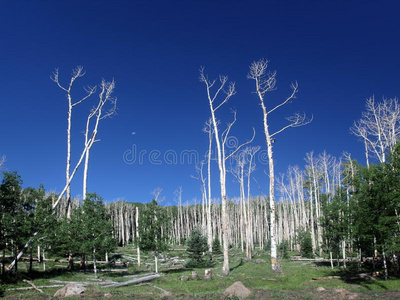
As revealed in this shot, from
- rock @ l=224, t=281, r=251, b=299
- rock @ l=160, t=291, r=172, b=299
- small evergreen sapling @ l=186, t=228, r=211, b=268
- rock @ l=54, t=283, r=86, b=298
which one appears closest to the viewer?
rock @ l=224, t=281, r=251, b=299

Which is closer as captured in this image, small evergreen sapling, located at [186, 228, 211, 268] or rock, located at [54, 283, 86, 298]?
rock, located at [54, 283, 86, 298]

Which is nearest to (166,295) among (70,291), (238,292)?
(238,292)

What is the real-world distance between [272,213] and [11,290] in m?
17.6

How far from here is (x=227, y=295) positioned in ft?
44.9

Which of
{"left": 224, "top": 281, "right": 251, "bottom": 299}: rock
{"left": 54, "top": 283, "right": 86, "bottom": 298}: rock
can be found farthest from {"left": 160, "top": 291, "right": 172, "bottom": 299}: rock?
{"left": 54, "top": 283, "right": 86, "bottom": 298}: rock

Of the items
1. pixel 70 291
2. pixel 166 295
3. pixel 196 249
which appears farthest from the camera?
pixel 196 249

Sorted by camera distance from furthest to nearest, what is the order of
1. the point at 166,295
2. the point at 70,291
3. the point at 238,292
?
the point at 70,291, the point at 166,295, the point at 238,292

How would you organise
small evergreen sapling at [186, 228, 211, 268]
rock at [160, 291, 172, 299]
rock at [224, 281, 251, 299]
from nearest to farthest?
rock at [224, 281, 251, 299], rock at [160, 291, 172, 299], small evergreen sapling at [186, 228, 211, 268]

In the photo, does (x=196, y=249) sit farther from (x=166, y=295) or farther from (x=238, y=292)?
(x=238, y=292)

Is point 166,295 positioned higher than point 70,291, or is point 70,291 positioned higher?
point 70,291

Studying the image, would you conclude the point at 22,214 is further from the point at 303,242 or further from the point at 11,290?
the point at 303,242

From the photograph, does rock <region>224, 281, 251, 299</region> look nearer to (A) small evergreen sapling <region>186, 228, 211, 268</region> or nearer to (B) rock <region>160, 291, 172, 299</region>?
(B) rock <region>160, 291, 172, 299</region>

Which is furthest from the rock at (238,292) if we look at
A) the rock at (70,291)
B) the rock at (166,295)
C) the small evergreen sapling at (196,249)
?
the small evergreen sapling at (196,249)

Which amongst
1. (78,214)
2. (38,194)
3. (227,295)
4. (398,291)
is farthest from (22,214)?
(398,291)
